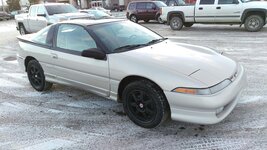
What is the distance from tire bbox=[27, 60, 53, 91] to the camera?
5246 mm

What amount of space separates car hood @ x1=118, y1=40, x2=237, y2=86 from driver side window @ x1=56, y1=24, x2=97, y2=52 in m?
0.75

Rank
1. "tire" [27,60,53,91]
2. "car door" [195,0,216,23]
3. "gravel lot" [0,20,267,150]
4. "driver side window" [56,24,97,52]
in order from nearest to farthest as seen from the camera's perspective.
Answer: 1. "gravel lot" [0,20,267,150]
2. "driver side window" [56,24,97,52]
3. "tire" [27,60,53,91]
4. "car door" [195,0,216,23]

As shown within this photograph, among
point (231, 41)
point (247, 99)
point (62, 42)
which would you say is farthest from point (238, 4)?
point (62, 42)

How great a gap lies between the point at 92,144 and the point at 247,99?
2674 millimetres

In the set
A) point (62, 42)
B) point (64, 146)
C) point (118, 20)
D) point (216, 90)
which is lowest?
point (64, 146)

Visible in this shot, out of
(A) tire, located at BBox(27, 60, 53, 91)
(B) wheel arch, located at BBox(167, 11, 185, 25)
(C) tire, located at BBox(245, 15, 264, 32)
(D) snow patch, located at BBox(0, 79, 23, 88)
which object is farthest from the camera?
(B) wheel arch, located at BBox(167, 11, 185, 25)

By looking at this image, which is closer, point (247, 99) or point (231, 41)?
point (247, 99)

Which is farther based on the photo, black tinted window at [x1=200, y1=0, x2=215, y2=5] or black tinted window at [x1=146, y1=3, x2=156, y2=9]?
black tinted window at [x1=146, y1=3, x2=156, y2=9]

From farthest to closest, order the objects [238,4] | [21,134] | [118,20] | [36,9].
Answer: [36,9] < [238,4] < [118,20] < [21,134]

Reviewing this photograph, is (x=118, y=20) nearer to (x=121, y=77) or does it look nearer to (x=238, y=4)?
(x=121, y=77)

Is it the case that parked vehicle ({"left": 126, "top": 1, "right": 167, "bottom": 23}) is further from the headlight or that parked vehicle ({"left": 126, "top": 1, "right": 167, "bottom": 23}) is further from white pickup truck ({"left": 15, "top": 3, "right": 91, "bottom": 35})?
the headlight

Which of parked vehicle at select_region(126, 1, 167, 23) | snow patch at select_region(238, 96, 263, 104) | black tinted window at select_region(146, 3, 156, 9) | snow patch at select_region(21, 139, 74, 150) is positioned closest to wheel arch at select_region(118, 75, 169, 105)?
snow patch at select_region(21, 139, 74, 150)

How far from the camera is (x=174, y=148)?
10.6ft

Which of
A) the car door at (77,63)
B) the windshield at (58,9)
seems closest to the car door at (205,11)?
the windshield at (58,9)
